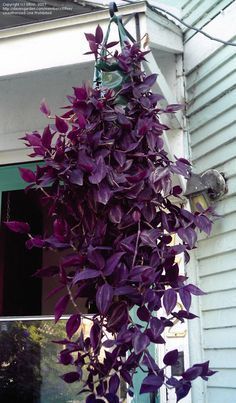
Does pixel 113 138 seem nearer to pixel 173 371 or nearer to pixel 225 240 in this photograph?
pixel 225 240

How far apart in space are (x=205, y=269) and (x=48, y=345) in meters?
0.99

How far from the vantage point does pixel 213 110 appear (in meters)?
2.20

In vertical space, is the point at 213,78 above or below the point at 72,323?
above

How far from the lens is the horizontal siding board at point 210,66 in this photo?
2160 millimetres

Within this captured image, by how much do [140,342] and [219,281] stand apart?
1.04 metres

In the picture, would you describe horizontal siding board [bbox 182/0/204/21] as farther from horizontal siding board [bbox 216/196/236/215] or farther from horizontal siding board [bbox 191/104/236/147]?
horizontal siding board [bbox 216/196/236/215]

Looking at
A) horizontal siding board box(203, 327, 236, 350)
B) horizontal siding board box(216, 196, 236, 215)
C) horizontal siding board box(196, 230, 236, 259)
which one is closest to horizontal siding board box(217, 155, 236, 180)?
horizontal siding board box(216, 196, 236, 215)

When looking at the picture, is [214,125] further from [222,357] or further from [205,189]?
[222,357]

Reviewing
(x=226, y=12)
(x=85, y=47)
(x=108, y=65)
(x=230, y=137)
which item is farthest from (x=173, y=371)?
(x=226, y=12)

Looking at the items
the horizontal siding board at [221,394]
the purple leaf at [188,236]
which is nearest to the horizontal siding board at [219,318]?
the horizontal siding board at [221,394]

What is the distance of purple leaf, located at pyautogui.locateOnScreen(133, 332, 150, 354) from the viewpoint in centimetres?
104

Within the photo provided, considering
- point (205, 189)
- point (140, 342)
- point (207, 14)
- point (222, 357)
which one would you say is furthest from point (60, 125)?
point (207, 14)

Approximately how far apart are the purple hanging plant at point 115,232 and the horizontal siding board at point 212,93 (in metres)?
0.89

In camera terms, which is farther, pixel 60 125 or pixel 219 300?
pixel 219 300
